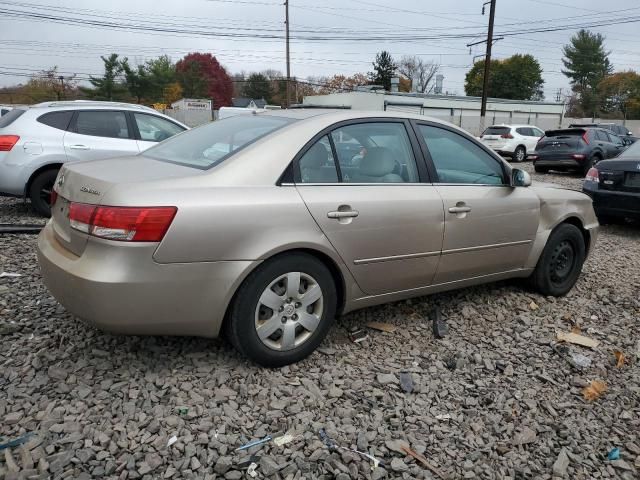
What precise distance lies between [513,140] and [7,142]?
→ 62.5ft

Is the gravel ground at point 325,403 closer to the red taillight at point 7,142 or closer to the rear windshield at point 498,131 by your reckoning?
the red taillight at point 7,142

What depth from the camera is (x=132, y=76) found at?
54.8m

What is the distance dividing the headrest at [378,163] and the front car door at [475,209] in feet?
1.09

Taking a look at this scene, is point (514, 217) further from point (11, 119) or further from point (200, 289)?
point (11, 119)

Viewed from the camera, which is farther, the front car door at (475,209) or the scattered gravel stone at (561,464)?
the front car door at (475,209)

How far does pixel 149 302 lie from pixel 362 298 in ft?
4.47

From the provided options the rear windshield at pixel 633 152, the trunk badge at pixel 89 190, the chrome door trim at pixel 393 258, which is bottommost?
the chrome door trim at pixel 393 258

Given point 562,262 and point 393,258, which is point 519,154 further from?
point 393,258

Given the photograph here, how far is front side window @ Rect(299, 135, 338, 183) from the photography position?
305 centimetres

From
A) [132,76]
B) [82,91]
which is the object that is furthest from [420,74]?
[82,91]

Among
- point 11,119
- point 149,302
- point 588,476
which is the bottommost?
point 588,476

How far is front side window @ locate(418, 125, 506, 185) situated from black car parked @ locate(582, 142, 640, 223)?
405cm

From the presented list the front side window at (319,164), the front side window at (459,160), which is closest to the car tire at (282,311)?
the front side window at (319,164)

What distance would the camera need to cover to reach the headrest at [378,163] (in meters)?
3.35
